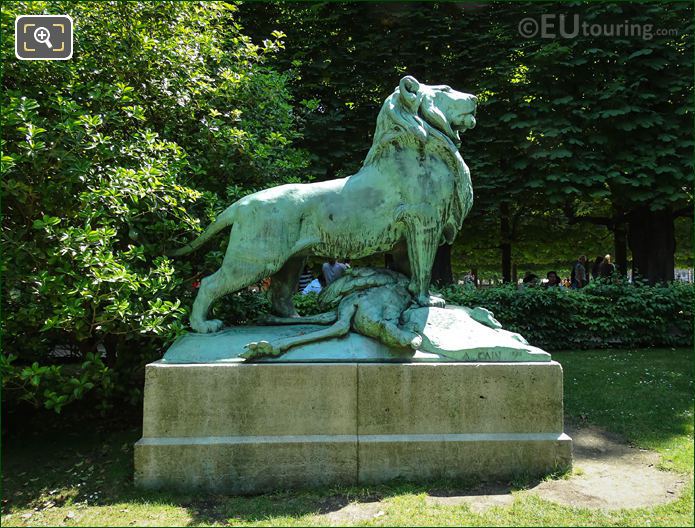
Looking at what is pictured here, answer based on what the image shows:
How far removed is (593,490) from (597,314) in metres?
7.26

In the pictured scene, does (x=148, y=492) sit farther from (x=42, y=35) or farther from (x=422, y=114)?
(x=42, y=35)

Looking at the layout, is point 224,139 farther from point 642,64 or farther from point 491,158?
point 642,64

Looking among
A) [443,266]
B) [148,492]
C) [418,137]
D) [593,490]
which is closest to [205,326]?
[148,492]

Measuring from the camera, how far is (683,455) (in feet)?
15.7

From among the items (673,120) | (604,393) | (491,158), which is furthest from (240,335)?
(673,120)

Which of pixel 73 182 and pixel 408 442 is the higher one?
pixel 73 182

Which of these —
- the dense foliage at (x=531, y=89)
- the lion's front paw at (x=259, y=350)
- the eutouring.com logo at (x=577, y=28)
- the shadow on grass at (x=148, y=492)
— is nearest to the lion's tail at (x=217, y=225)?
the lion's front paw at (x=259, y=350)

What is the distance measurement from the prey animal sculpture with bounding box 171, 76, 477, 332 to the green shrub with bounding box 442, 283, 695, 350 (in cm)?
571

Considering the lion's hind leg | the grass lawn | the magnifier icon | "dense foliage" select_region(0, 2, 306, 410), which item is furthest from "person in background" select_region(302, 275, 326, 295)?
the magnifier icon

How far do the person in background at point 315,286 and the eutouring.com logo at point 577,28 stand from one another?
22.5ft

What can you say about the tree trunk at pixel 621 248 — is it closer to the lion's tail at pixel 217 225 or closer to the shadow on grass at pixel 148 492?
the shadow on grass at pixel 148 492

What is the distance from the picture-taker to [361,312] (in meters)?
4.53

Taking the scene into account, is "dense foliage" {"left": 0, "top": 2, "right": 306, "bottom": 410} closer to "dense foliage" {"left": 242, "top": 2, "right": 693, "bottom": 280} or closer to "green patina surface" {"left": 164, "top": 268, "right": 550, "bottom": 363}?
"green patina surface" {"left": 164, "top": 268, "right": 550, "bottom": 363}

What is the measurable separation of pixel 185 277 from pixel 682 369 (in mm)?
7600
